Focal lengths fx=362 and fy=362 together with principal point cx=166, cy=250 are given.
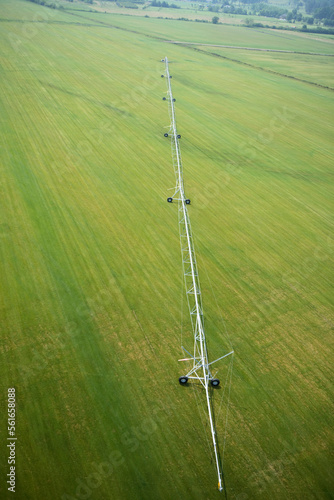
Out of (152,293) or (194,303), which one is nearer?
(194,303)

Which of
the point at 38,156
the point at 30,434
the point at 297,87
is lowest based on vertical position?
the point at 30,434

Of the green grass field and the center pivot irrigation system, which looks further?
the center pivot irrigation system

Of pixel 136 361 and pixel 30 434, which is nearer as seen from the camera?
pixel 30 434

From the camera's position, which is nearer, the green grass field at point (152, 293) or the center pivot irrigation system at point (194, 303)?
the green grass field at point (152, 293)

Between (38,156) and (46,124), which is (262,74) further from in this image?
(38,156)

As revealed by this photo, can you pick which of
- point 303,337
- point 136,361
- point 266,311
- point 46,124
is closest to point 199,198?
point 266,311

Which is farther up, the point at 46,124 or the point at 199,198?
the point at 46,124

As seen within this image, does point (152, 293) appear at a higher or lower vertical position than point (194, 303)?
higher

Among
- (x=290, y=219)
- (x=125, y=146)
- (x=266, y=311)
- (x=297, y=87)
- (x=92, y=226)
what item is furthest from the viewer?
(x=297, y=87)
